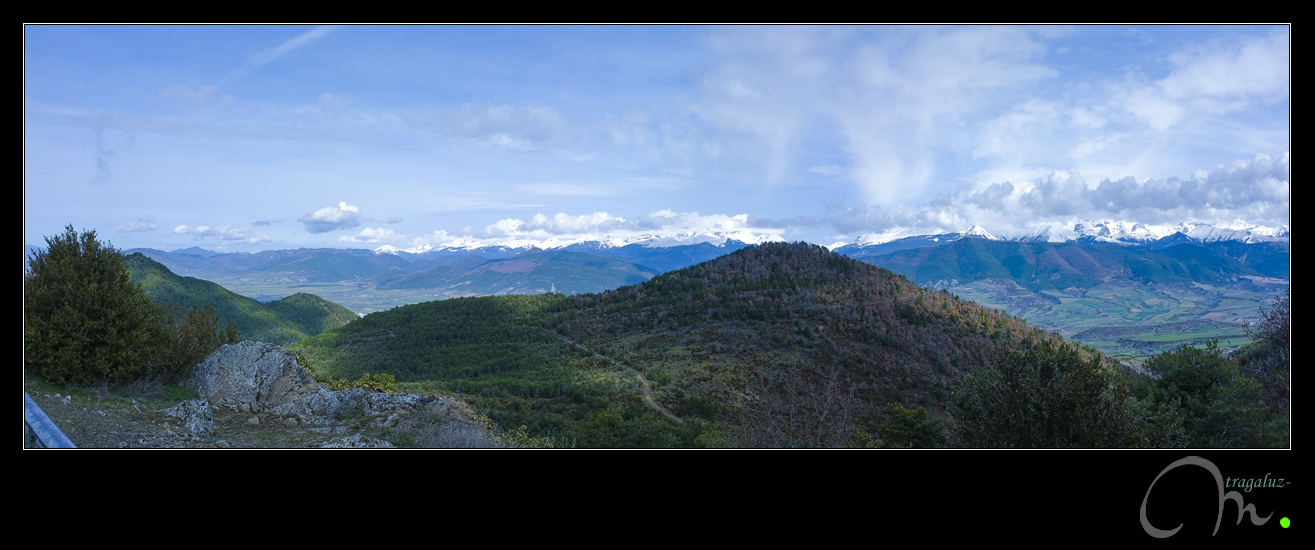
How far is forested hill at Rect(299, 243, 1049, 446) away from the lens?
77.5 ft

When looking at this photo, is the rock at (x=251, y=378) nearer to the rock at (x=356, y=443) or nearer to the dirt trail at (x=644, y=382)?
the rock at (x=356, y=443)

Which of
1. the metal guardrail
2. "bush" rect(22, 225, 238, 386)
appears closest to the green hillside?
"bush" rect(22, 225, 238, 386)

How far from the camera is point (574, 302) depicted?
52031 millimetres

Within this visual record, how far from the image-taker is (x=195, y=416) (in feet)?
25.2

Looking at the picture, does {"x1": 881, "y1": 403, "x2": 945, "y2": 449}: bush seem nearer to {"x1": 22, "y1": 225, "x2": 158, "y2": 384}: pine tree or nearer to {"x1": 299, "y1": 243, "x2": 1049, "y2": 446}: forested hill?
{"x1": 299, "y1": 243, "x2": 1049, "y2": 446}: forested hill

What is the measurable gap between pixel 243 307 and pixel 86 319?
269 feet

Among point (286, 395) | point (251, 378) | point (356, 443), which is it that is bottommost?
point (356, 443)

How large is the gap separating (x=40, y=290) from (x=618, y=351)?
92.6ft

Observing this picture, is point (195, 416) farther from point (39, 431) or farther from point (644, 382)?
point (644, 382)

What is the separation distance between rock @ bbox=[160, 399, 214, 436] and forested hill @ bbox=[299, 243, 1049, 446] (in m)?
6.73

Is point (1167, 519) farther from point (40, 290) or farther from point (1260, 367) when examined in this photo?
point (40, 290)

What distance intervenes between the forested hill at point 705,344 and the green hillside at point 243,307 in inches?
985
